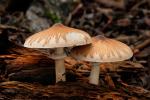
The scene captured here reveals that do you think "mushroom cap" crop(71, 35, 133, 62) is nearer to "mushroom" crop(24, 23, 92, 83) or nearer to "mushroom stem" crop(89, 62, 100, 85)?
"mushroom" crop(24, 23, 92, 83)

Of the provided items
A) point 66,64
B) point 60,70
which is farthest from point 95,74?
point 66,64

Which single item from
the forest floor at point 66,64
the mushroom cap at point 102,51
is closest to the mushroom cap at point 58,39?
the mushroom cap at point 102,51

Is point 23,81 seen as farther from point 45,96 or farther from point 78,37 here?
point 78,37

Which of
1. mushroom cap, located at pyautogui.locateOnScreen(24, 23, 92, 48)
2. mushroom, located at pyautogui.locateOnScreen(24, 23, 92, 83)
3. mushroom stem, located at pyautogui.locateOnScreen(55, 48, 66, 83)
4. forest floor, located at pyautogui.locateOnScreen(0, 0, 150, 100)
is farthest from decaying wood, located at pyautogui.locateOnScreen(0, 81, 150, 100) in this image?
mushroom cap, located at pyautogui.locateOnScreen(24, 23, 92, 48)

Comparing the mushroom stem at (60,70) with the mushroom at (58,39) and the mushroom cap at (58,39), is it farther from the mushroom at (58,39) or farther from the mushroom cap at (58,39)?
the mushroom cap at (58,39)

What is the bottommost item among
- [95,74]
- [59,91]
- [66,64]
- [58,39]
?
[59,91]

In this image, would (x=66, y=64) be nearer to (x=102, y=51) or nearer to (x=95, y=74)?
(x=95, y=74)
